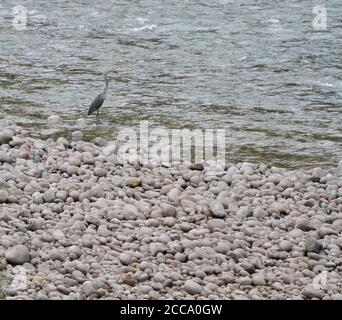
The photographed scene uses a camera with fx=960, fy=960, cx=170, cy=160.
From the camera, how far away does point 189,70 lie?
14406 mm

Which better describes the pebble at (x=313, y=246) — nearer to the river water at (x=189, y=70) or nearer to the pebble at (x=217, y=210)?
the pebble at (x=217, y=210)

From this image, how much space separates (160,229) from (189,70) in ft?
21.6

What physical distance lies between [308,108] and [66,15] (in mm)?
7427

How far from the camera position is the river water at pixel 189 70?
1148cm

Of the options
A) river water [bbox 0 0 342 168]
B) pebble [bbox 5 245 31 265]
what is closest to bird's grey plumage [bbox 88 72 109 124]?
river water [bbox 0 0 342 168]

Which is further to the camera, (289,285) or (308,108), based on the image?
(308,108)

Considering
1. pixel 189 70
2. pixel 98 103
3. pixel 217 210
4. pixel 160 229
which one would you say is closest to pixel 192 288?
pixel 160 229

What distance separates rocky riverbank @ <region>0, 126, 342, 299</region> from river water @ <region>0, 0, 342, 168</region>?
1220mm

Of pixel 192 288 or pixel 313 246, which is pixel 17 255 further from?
pixel 313 246

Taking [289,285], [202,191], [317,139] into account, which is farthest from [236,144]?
[289,285]

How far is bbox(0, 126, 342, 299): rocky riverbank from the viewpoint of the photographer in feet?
23.4
